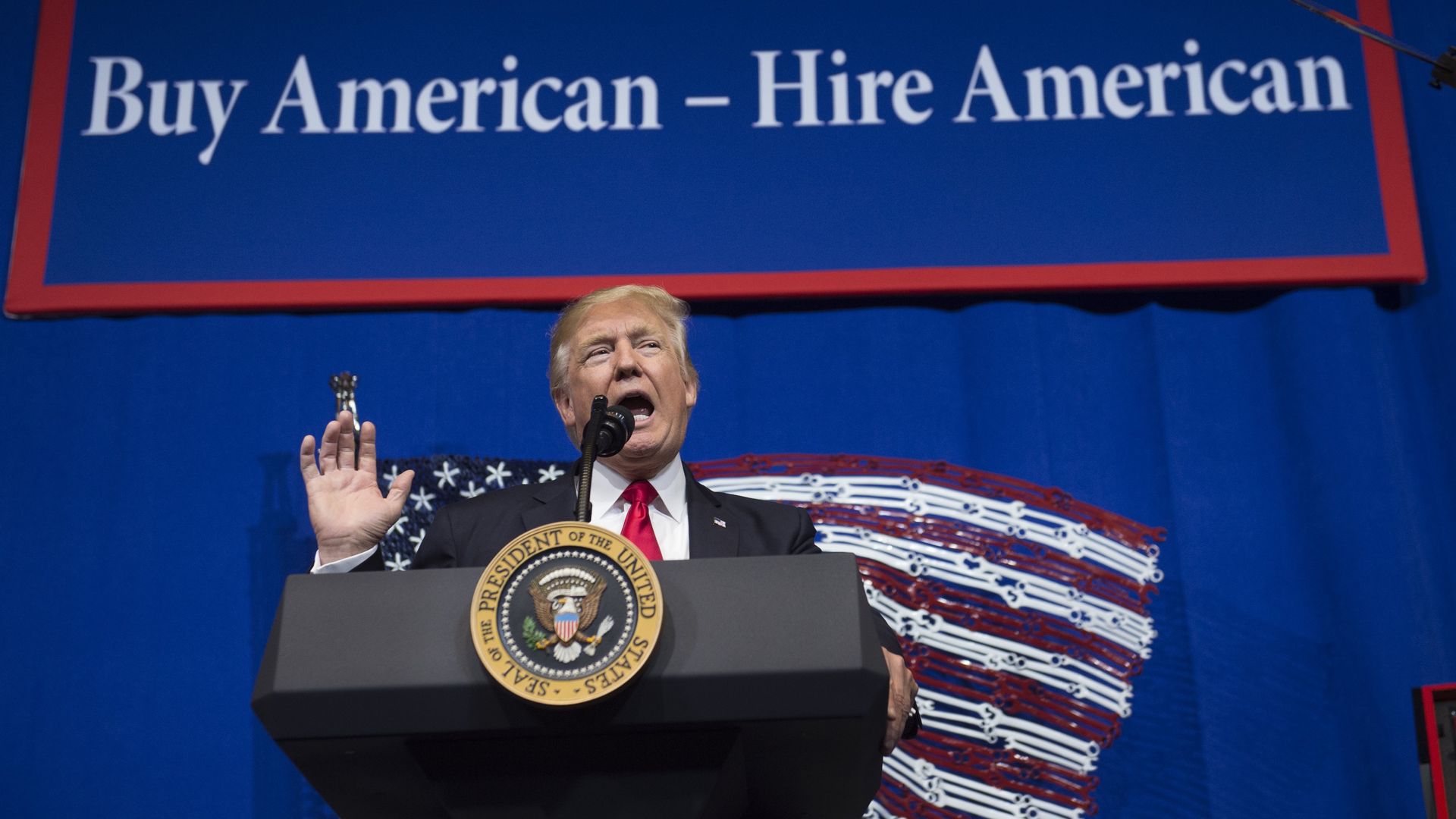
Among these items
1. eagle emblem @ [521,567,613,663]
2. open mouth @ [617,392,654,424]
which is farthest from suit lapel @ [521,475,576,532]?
eagle emblem @ [521,567,613,663]

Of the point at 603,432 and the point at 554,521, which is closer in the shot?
the point at 603,432

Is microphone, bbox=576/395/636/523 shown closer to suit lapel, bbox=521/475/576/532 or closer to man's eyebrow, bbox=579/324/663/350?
suit lapel, bbox=521/475/576/532

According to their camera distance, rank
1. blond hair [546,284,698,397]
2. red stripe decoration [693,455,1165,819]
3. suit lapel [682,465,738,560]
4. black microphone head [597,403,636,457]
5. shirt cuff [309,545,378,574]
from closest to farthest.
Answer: black microphone head [597,403,636,457]
shirt cuff [309,545,378,574]
suit lapel [682,465,738,560]
blond hair [546,284,698,397]
red stripe decoration [693,455,1165,819]

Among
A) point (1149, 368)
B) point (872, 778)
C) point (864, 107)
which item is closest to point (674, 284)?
point (864, 107)

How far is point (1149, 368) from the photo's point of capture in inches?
102

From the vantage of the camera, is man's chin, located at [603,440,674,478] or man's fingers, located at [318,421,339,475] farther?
man's chin, located at [603,440,674,478]

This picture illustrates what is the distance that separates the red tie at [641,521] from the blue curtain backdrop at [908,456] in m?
0.81

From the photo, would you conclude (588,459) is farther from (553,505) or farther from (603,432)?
(553,505)

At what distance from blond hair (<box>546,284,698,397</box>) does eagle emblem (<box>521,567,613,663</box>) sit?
872 mm

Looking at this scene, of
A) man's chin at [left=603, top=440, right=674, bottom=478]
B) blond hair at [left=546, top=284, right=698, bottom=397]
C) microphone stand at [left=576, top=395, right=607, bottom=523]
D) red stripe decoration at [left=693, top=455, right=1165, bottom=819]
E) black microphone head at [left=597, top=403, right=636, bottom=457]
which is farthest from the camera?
red stripe decoration at [left=693, top=455, right=1165, bottom=819]

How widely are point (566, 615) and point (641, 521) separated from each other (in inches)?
27.6

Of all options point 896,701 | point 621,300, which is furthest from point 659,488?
point 896,701

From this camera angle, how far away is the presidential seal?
3.02ft

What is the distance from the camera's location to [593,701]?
92cm
